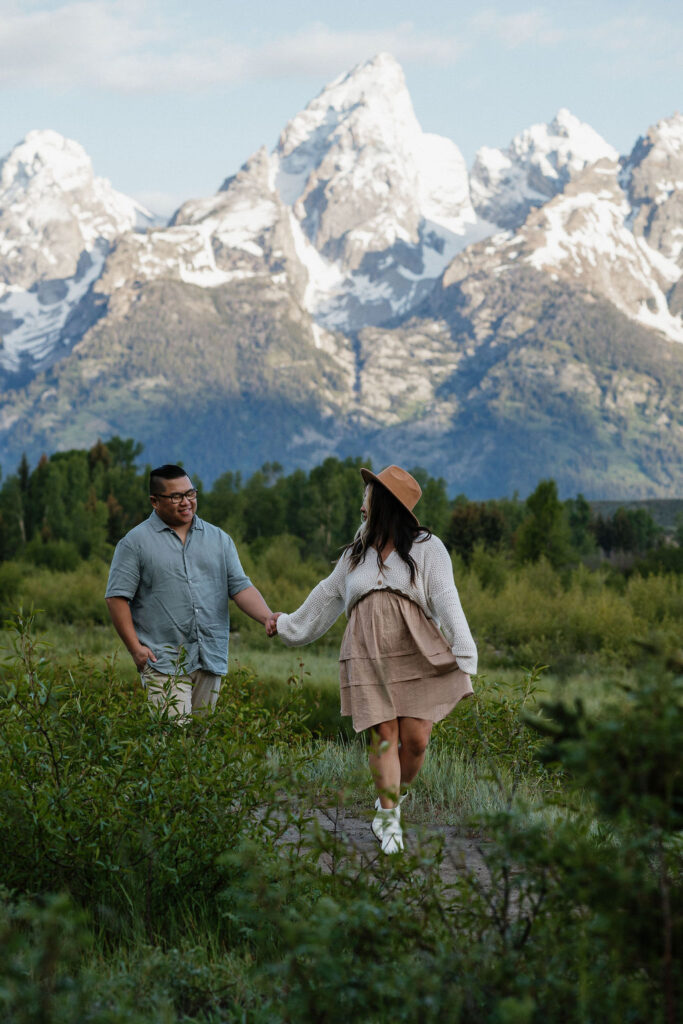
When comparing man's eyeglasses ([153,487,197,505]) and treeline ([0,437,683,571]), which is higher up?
man's eyeglasses ([153,487,197,505])

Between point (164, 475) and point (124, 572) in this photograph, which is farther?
point (164, 475)

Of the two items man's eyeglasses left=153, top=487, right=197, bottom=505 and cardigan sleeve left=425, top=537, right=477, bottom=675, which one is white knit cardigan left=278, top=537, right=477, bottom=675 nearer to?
cardigan sleeve left=425, top=537, right=477, bottom=675

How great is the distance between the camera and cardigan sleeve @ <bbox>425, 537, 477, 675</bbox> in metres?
5.27

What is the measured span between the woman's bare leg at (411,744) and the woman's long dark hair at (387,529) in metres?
0.70

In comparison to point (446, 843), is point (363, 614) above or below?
above

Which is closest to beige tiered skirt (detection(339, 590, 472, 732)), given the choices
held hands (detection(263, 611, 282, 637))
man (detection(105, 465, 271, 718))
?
man (detection(105, 465, 271, 718))

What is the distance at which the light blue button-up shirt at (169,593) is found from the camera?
561 centimetres

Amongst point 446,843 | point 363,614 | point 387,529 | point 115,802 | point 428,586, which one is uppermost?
point 387,529

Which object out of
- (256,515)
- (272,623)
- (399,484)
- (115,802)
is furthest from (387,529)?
(256,515)

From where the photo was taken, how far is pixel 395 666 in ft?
17.5

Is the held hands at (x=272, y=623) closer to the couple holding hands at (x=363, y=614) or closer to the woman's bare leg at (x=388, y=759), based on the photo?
the couple holding hands at (x=363, y=614)

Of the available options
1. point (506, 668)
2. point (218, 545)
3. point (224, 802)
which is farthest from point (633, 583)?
point (224, 802)

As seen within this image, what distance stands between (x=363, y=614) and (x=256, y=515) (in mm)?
40466

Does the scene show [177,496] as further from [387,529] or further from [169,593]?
[387,529]
